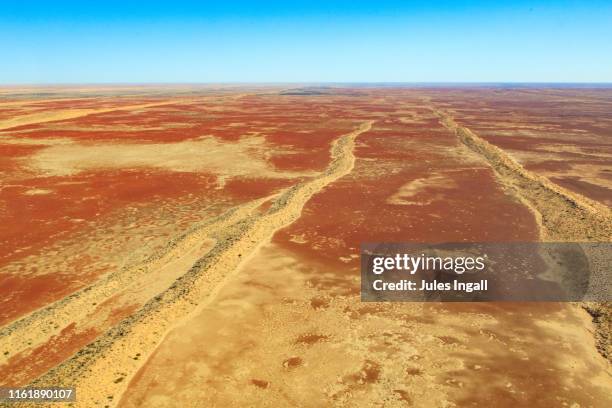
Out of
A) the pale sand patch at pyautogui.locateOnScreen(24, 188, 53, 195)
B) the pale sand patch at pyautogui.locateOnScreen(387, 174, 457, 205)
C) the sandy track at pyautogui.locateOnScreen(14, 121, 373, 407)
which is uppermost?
the pale sand patch at pyautogui.locateOnScreen(24, 188, 53, 195)

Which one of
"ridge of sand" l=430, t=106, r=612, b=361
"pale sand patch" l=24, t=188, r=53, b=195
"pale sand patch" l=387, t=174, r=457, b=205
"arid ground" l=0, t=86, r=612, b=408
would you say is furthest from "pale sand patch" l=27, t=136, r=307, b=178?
"ridge of sand" l=430, t=106, r=612, b=361

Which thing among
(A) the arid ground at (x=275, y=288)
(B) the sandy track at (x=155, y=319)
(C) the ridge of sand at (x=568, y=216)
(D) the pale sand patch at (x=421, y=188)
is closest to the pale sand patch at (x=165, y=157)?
(A) the arid ground at (x=275, y=288)

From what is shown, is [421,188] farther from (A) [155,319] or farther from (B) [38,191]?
(B) [38,191]

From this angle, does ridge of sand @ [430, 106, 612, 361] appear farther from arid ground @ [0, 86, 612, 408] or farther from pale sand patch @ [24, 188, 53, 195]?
pale sand patch @ [24, 188, 53, 195]

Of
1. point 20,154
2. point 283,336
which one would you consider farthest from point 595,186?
point 20,154

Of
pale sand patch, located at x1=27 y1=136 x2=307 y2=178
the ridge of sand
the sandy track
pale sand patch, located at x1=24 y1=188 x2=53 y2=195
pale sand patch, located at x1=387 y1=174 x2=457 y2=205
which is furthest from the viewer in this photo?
pale sand patch, located at x1=27 y1=136 x2=307 y2=178

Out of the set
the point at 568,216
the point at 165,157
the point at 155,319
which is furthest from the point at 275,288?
the point at 165,157

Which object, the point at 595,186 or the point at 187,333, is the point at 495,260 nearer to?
the point at 187,333
